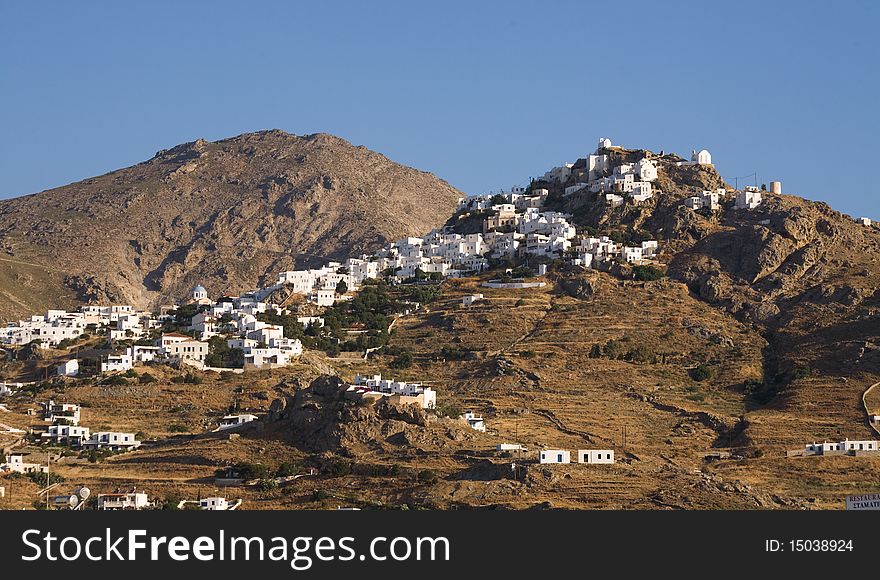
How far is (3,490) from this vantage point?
6212 centimetres

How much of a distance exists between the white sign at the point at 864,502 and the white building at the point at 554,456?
9615 mm

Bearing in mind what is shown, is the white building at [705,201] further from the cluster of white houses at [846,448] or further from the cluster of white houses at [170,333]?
the cluster of white houses at [846,448]

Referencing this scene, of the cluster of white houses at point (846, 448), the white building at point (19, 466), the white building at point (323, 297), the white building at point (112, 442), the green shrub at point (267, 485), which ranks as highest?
the white building at point (323, 297)

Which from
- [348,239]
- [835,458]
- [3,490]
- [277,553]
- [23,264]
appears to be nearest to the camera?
[277,553]

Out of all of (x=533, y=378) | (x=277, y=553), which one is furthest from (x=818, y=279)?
(x=277, y=553)

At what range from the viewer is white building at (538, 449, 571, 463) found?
63.1 meters

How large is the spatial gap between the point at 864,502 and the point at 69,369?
3862 cm

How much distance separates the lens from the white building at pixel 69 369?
8338 centimetres

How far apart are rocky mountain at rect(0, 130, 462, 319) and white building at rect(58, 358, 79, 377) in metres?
44.9

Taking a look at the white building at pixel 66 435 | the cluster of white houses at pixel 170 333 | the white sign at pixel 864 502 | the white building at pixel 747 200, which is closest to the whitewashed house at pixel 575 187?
the white building at pixel 747 200

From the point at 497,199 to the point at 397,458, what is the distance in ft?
167

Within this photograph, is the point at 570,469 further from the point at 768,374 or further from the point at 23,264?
the point at 23,264

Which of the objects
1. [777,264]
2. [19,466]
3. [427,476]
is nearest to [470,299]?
[777,264]

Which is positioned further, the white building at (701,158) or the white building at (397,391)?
the white building at (701,158)
